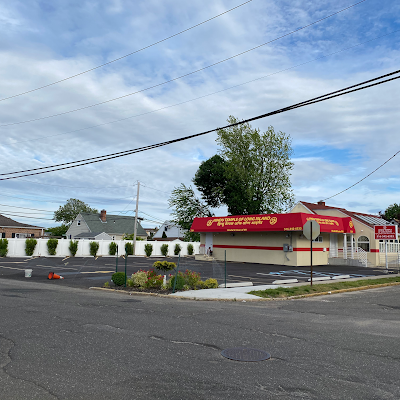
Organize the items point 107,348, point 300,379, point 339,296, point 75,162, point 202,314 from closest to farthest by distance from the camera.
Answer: point 300,379 < point 107,348 < point 202,314 < point 339,296 < point 75,162

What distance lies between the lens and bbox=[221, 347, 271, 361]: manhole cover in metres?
6.52

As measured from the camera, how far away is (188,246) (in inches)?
2237

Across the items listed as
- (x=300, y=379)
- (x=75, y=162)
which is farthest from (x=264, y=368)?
(x=75, y=162)

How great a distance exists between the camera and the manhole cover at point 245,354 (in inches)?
257

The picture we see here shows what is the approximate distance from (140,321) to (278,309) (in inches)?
193

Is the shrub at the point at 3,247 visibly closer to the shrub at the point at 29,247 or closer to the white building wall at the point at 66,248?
the white building wall at the point at 66,248

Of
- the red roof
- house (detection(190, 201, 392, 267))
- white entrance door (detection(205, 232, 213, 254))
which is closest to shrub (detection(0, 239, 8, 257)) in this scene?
house (detection(190, 201, 392, 267))

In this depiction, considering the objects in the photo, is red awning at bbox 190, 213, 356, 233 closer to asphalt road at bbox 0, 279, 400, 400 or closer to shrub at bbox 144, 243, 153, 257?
shrub at bbox 144, 243, 153, 257

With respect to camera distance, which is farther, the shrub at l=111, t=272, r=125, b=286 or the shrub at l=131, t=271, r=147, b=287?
the shrub at l=111, t=272, r=125, b=286

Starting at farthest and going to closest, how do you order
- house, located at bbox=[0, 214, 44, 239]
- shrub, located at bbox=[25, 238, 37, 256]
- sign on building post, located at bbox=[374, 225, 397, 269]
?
house, located at bbox=[0, 214, 44, 239] < shrub, located at bbox=[25, 238, 37, 256] < sign on building post, located at bbox=[374, 225, 397, 269]

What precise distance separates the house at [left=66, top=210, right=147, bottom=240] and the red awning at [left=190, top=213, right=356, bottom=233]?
3268cm

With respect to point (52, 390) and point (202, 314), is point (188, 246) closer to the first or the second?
point (202, 314)

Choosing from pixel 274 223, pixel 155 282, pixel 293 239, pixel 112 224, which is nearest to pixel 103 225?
pixel 112 224

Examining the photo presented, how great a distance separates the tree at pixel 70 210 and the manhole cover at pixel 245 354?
10987cm
